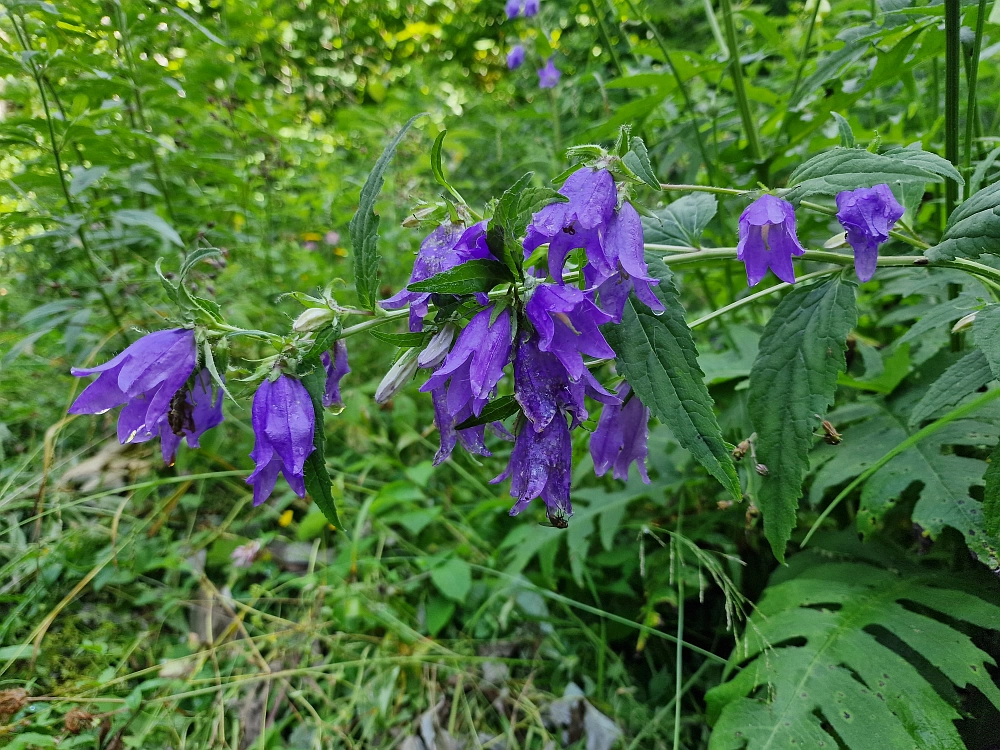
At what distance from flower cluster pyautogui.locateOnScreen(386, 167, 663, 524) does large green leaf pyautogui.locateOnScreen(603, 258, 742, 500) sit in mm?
25

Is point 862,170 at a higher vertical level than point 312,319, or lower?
higher

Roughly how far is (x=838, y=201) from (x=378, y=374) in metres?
2.05

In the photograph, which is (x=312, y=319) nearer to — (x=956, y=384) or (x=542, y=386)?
(x=542, y=386)

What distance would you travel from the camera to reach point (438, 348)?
864mm

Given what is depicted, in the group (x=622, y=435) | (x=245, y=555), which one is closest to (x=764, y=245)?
(x=622, y=435)

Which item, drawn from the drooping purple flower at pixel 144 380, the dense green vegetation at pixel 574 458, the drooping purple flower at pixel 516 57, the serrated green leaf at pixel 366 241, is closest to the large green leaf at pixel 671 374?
the dense green vegetation at pixel 574 458

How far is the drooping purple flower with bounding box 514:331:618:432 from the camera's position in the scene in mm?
807

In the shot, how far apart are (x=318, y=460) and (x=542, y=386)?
0.38m

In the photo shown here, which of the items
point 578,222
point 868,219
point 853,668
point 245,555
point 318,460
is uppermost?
point 868,219

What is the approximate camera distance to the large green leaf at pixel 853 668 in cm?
100

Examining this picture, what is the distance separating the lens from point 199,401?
1010mm

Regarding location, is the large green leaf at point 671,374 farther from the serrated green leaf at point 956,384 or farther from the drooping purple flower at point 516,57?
the drooping purple flower at point 516,57

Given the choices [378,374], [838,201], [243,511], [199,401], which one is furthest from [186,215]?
[838,201]

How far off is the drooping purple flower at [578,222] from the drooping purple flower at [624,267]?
0.05ft
